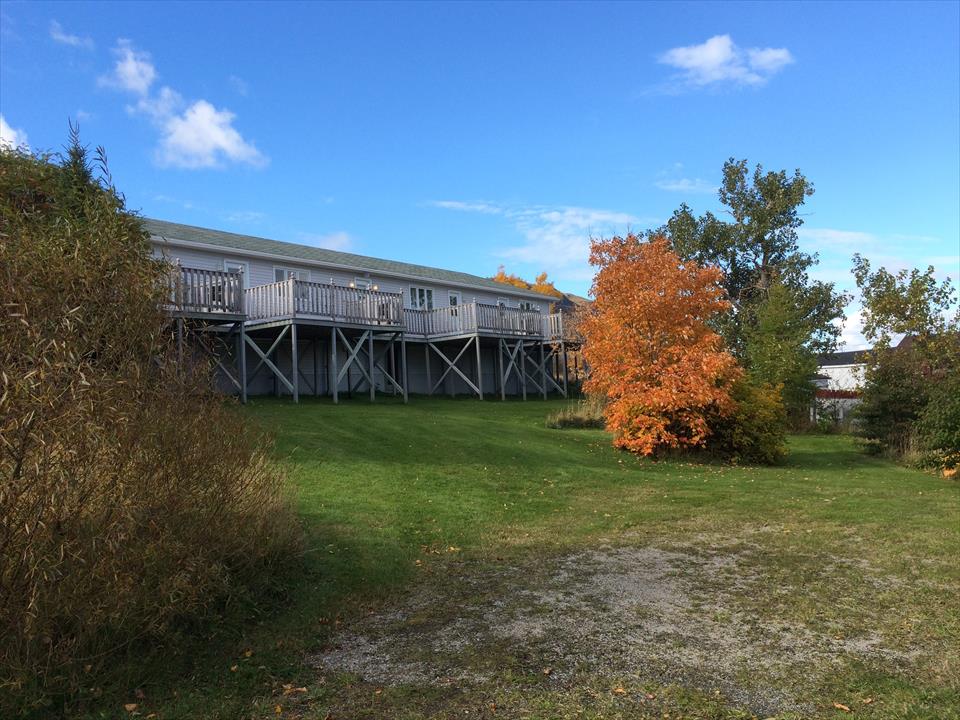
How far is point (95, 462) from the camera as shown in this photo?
12.0 ft

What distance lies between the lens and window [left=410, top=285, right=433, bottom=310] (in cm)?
2791

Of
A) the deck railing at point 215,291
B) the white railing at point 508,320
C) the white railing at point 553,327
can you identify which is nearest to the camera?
the deck railing at point 215,291

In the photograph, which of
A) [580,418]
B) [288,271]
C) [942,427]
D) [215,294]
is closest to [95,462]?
[215,294]

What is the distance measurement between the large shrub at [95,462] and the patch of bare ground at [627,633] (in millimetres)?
1106

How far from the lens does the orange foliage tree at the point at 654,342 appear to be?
1349cm

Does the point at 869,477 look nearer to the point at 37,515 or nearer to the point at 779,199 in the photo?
the point at 37,515

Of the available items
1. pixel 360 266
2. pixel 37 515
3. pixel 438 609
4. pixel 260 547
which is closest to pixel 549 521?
pixel 438 609

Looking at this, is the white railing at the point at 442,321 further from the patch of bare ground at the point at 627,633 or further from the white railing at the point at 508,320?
the patch of bare ground at the point at 627,633

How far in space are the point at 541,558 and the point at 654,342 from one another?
321 inches

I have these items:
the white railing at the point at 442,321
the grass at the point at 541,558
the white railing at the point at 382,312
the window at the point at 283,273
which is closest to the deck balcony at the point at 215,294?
the white railing at the point at 382,312

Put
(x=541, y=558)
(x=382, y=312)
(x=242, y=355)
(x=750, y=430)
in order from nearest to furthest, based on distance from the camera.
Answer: (x=541, y=558) < (x=750, y=430) < (x=242, y=355) < (x=382, y=312)

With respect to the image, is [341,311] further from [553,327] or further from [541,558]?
[541,558]

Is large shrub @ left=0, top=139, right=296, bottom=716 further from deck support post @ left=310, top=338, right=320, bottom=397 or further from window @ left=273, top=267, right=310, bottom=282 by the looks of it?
window @ left=273, top=267, right=310, bottom=282

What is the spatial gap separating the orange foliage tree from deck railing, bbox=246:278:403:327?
Answer: 27.2 ft
